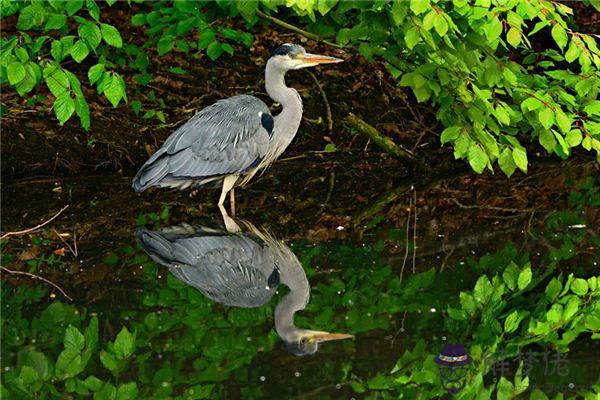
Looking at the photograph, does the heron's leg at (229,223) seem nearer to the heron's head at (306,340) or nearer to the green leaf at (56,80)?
the green leaf at (56,80)

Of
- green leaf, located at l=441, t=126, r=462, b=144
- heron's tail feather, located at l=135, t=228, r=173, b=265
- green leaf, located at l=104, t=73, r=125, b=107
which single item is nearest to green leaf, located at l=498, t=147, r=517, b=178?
green leaf, located at l=441, t=126, r=462, b=144

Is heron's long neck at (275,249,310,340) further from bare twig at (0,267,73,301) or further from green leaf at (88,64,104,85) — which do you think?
green leaf at (88,64,104,85)

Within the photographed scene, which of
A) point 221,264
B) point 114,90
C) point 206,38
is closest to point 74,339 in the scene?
point 221,264

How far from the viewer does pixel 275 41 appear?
9734 mm

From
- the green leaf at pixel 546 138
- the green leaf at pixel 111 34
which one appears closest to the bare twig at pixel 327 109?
the green leaf at pixel 546 138

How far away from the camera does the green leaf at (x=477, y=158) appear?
6363 mm

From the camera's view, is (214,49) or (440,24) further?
(214,49)

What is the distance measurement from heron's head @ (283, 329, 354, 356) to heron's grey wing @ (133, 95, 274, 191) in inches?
89.3

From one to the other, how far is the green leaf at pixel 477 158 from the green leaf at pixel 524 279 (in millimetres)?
877

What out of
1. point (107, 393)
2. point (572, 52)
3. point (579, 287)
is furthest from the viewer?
point (572, 52)

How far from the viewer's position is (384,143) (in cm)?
789

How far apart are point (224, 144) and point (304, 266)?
4.33 feet

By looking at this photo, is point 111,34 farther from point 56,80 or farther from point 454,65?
point 454,65

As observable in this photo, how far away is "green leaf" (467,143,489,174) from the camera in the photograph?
6.36 metres
